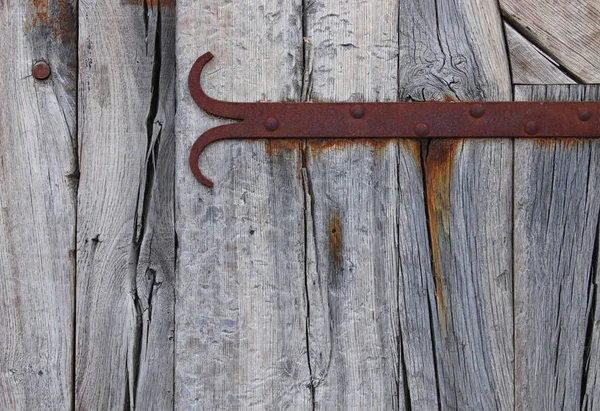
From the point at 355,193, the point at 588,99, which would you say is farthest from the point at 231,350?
the point at 588,99

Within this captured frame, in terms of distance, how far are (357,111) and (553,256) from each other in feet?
1.19

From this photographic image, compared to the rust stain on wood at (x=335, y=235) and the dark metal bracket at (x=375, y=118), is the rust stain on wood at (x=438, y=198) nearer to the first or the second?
the dark metal bracket at (x=375, y=118)

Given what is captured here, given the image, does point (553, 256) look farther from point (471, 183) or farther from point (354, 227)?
point (354, 227)

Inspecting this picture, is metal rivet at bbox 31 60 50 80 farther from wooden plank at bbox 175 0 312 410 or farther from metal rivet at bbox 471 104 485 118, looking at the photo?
metal rivet at bbox 471 104 485 118

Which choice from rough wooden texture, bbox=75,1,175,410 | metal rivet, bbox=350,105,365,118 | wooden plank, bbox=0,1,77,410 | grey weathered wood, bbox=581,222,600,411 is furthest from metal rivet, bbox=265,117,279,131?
grey weathered wood, bbox=581,222,600,411

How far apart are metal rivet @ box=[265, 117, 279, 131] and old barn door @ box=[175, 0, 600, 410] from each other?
0.09 feet

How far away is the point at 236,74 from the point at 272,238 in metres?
0.24

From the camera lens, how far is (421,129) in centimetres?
93

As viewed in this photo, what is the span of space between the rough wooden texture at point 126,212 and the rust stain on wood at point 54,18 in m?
0.04

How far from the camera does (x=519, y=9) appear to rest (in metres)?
0.95

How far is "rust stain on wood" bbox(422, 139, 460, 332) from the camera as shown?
3.10 feet

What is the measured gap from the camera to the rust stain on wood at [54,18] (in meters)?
1.05

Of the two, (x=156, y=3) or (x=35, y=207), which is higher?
(x=156, y=3)

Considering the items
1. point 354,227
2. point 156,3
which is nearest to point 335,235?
point 354,227
